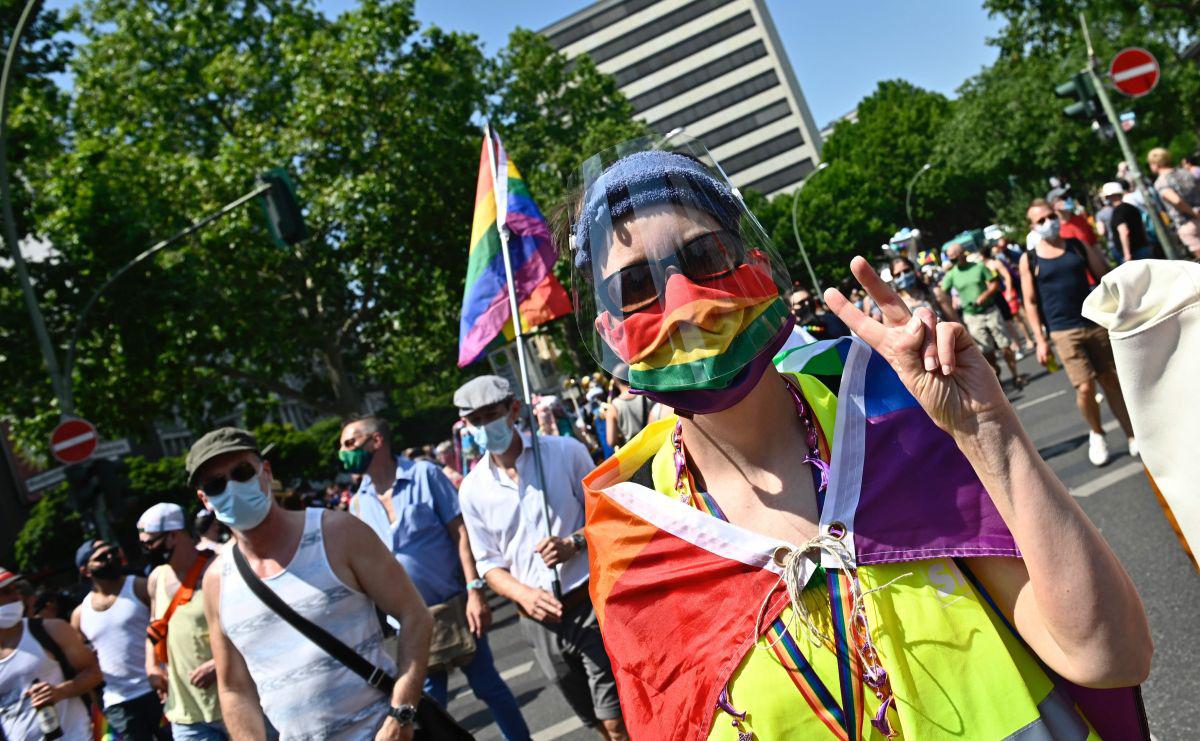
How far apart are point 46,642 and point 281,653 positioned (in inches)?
117

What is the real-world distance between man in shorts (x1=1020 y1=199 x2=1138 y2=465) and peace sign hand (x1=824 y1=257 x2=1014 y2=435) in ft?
19.8

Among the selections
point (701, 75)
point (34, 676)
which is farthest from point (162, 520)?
point (701, 75)

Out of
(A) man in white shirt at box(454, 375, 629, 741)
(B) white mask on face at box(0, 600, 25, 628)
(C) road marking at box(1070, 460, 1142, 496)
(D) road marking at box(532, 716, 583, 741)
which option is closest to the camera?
(A) man in white shirt at box(454, 375, 629, 741)

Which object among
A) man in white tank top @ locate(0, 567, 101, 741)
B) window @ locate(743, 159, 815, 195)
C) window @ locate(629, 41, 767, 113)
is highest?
window @ locate(629, 41, 767, 113)

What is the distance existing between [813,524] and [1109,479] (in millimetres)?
5733

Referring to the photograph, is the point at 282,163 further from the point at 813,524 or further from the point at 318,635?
the point at 813,524

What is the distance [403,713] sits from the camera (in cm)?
349

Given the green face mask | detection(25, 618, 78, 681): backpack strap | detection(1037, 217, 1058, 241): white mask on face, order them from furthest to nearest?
detection(1037, 217, 1058, 241): white mask on face → the green face mask → detection(25, 618, 78, 681): backpack strap

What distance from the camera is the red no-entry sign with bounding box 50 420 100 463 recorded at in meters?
11.1

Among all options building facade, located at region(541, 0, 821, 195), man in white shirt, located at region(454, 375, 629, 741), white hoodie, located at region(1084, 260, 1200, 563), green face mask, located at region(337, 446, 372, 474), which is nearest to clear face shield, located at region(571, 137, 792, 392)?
white hoodie, located at region(1084, 260, 1200, 563)

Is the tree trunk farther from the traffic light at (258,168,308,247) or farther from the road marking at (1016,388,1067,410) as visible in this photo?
the road marking at (1016,388,1067,410)

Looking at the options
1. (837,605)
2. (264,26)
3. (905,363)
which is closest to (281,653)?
(837,605)

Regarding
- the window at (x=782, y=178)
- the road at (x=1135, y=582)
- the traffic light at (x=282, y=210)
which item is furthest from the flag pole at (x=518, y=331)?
the window at (x=782, y=178)

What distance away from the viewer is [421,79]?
86.6 feet
